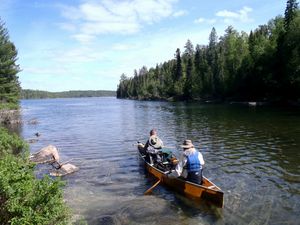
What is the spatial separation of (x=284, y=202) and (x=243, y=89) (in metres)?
68.3

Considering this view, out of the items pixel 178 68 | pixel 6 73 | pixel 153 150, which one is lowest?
pixel 153 150

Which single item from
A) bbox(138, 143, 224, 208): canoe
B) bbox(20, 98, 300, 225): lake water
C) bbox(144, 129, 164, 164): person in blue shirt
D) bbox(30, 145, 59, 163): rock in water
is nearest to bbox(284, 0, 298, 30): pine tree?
bbox(20, 98, 300, 225): lake water

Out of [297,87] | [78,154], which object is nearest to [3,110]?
[78,154]

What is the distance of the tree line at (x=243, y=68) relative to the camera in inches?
2351

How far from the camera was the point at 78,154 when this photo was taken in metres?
23.1

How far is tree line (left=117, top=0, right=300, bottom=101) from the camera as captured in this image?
59.7 metres

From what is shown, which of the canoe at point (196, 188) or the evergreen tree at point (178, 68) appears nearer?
the canoe at point (196, 188)

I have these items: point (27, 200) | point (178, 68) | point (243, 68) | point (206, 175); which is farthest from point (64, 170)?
point (178, 68)

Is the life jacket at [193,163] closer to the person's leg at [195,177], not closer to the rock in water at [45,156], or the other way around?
the person's leg at [195,177]

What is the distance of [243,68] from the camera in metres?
77.6

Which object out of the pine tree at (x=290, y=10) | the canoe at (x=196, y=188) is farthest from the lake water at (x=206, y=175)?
the pine tree at (x=290, y=10)

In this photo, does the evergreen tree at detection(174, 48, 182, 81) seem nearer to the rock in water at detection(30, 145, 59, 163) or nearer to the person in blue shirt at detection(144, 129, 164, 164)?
the rock in water at detection(30, 145, 59, 163)

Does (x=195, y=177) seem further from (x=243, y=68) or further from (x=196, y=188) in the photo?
(x=243, y=68)

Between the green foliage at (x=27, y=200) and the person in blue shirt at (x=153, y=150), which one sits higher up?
the green foliage at (x=27, y=200)
